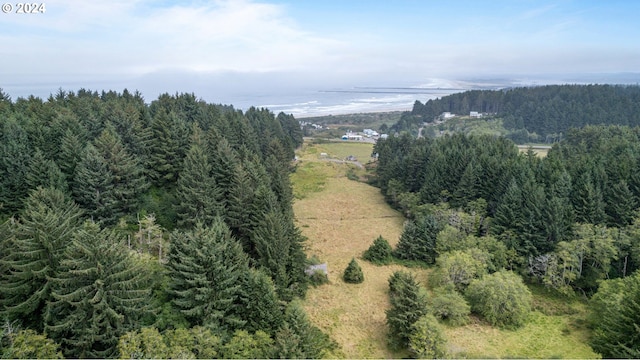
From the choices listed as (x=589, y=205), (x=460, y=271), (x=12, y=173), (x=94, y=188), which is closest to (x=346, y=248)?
(x=460, y=271)

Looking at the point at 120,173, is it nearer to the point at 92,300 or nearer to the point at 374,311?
the point at 92,300

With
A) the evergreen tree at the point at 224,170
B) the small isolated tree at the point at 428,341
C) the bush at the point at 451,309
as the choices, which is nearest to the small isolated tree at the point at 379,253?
the bush at the point at 451,309

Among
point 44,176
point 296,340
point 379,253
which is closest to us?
point 296,340

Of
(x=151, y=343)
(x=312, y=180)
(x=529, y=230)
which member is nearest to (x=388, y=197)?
(x=312, y=180)

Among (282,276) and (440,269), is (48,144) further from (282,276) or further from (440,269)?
(440,269)

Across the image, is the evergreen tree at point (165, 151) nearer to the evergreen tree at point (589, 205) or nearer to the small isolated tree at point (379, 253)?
the small isolated tree at point (379, 253)

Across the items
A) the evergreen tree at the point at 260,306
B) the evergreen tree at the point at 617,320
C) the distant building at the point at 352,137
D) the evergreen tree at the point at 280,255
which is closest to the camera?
the evergreen tree at the point at 617,320
